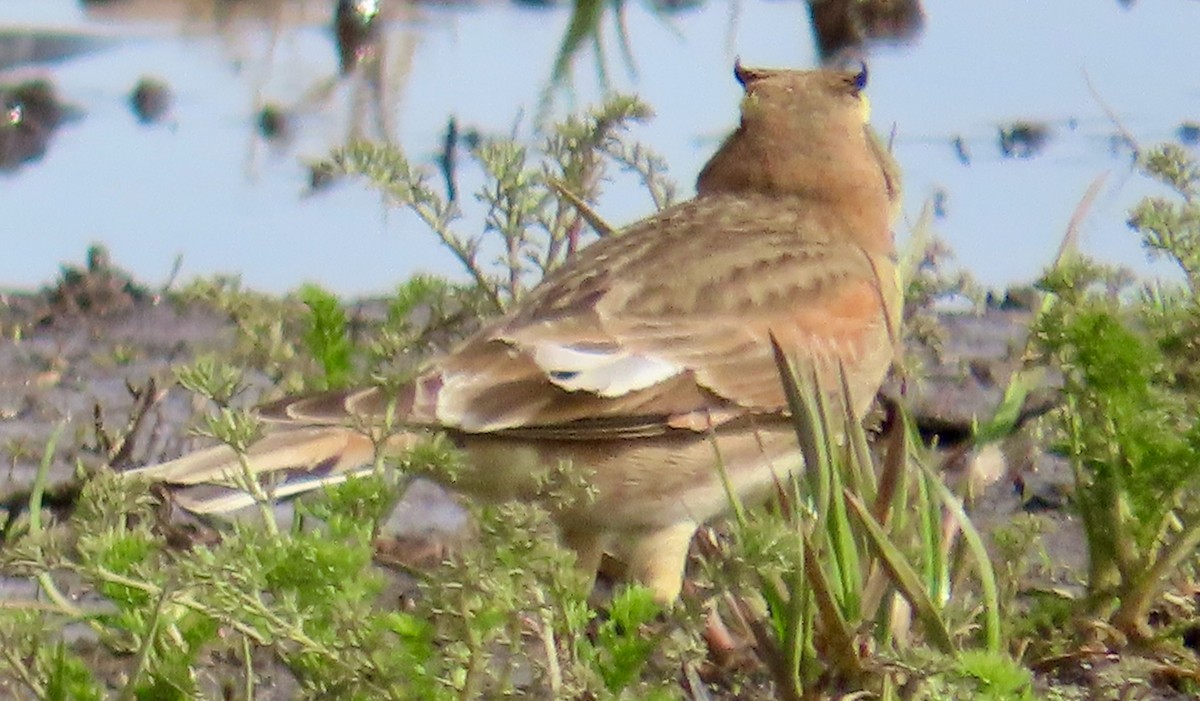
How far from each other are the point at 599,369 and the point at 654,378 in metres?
0.12

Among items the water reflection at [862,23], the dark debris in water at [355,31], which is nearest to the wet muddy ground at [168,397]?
the water reflection at [862,23]

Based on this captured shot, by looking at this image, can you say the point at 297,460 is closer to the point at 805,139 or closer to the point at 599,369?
the point at 599,369

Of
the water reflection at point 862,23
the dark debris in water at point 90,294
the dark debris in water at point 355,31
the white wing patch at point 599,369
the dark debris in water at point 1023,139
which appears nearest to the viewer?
the white wing patch at point 599,369

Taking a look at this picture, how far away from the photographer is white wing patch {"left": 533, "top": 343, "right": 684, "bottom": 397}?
4152 millimetres

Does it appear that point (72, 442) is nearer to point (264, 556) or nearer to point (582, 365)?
point (582, 365)

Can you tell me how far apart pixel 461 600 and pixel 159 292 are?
13.0 feet

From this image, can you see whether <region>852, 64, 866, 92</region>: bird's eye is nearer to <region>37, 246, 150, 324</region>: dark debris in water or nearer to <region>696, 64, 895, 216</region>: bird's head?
<region>696, 64, 895, 216</region>: bird's head

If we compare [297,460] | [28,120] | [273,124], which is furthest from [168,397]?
[28,120]

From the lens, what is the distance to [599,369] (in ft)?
13.9

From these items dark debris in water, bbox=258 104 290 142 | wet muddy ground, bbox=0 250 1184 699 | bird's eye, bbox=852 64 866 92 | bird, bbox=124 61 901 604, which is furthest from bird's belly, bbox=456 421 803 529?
dark debris in water, bbox=258 104 290 142

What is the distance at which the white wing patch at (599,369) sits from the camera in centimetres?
415

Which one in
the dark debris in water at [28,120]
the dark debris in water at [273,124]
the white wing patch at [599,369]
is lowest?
the white wing patch at [599,369]

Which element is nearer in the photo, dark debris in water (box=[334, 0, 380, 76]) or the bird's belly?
the bird's belly

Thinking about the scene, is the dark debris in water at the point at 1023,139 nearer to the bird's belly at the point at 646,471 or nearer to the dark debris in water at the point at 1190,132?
the dark debris in water at the point at 1190,132
